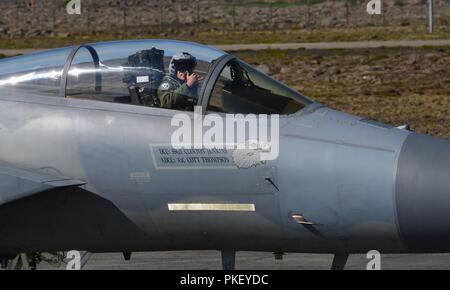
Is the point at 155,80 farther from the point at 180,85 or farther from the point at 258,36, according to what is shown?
the point at 258,36

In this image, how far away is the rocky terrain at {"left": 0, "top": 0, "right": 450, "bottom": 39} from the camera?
53000 millimetres

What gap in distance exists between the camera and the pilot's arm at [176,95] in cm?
860

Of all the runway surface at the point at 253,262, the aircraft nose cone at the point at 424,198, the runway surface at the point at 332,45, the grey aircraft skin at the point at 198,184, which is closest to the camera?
the aircraft nose cone at the point at 424,198

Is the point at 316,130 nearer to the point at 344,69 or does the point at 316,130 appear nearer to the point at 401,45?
the point at 344,69

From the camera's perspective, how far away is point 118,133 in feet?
28.1

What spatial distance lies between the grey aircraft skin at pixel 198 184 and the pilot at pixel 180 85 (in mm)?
95

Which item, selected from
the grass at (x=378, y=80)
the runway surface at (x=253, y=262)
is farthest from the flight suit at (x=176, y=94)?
the grass at (x=378, y=80)

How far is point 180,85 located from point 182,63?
0.21m

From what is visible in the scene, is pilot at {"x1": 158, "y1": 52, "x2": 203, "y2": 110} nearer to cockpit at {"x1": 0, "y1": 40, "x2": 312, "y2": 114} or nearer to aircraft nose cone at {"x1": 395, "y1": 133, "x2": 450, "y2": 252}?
cockpit at {"x1": 0, "y1": 40, "x2": 312, "y2": 114}

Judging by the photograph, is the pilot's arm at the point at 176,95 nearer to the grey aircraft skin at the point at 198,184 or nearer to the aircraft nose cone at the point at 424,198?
the grey aircraft skin at the point at 198,184

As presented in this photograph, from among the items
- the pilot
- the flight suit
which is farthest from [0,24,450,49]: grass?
the flight suit

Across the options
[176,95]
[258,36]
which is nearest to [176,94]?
[176,95]

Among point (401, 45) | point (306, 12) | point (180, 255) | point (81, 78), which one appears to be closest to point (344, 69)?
point (401, 45)
